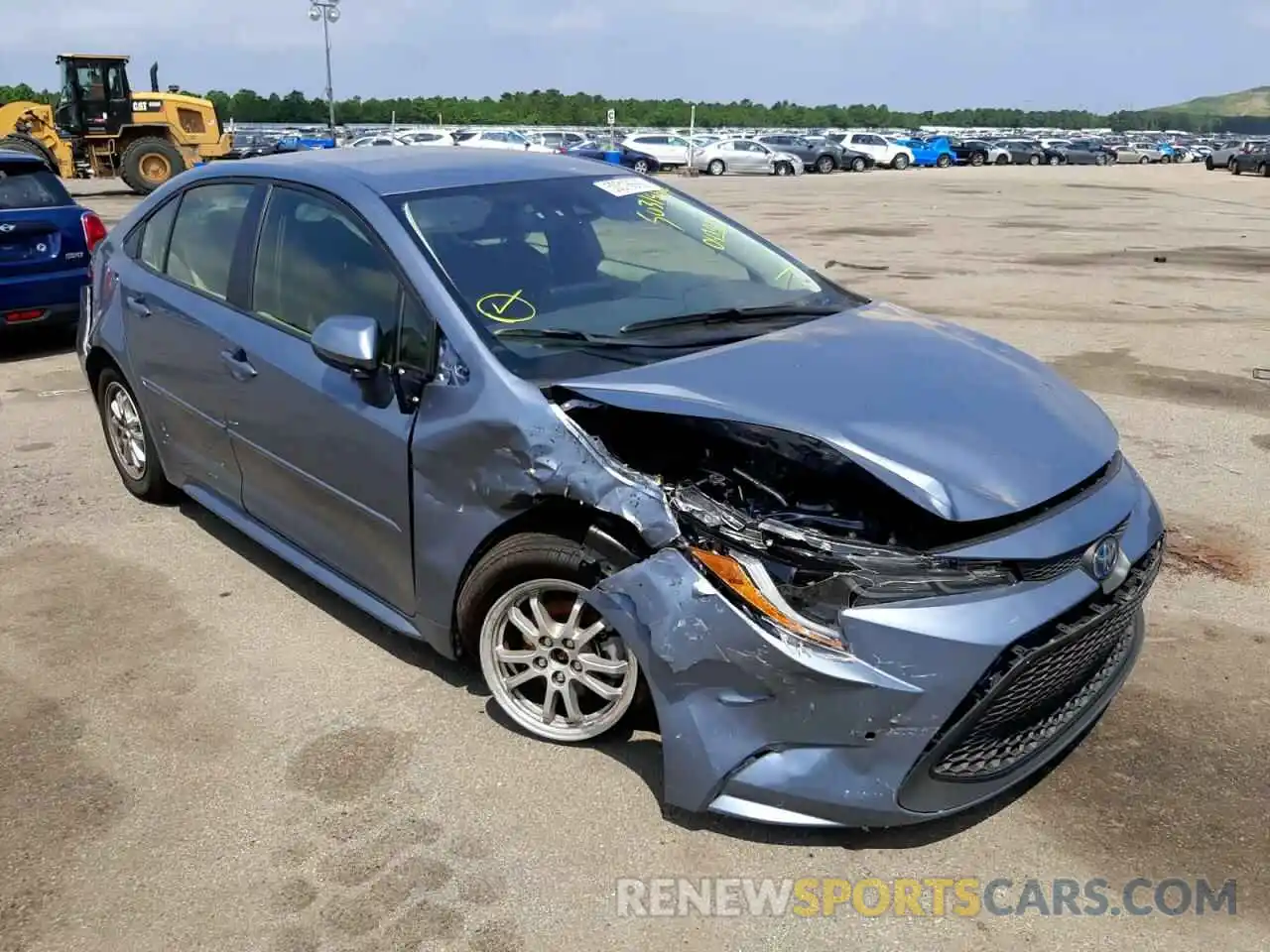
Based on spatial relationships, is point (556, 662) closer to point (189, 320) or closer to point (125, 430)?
point (189, 320)

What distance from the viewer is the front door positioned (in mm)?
3451

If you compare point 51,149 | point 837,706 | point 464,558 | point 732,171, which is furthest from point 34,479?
point 732,171

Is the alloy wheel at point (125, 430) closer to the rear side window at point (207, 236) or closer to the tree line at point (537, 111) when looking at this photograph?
the rear side window at point (207, 236)

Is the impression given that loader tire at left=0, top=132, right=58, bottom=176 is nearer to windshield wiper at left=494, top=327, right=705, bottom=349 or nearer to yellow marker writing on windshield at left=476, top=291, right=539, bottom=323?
yellow marker writing on windshield at left=476, top=291, right=539, bottom=323

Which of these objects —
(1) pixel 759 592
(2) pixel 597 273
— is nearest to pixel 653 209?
(2) pixel 597 273

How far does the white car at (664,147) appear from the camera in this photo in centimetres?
4147

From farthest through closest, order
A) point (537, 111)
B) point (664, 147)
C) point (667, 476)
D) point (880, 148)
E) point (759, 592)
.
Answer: point (537, 111) → point (880, 148) → point (664, 147) → point (667, 476) → point (759, 592)

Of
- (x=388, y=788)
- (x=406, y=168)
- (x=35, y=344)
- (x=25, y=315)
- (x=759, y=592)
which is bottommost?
(x=35, y=344)

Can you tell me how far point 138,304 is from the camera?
478cm

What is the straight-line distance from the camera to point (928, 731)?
8.42 feet

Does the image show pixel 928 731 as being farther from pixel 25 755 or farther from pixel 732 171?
pixel 732 171

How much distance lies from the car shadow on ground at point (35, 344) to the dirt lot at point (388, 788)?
3.98 metres

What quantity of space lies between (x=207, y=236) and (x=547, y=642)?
2435 mm

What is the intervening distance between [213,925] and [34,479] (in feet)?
12.9
